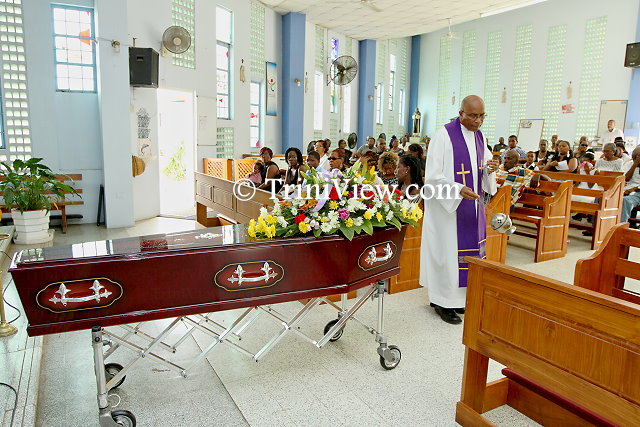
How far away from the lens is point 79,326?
1961 mm

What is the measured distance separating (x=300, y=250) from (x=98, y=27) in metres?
6.20

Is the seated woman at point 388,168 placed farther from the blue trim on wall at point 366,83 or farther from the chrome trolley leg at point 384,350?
the blue trim on wall at point 366,83

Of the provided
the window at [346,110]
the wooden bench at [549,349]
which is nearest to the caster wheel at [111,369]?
the wooden bench at [549,349]

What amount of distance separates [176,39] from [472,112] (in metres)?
6.22

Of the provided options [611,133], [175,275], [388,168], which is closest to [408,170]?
[388,168]

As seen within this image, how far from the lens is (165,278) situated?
207cm

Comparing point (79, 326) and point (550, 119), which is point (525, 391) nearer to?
point (79, 326)

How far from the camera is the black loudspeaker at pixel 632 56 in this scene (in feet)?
38.2

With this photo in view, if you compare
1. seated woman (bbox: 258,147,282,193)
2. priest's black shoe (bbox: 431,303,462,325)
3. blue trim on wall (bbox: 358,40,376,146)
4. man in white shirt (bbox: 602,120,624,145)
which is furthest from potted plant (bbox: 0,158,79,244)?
man in white shirt (bbox: 602,120,624,145)

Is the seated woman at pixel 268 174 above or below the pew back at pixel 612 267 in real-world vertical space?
above

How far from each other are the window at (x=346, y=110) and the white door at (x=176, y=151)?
675 cm

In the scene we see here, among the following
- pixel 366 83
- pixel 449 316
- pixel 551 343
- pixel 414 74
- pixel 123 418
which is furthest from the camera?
pixel 414 74

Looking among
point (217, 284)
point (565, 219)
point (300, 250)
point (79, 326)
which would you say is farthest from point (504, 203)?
point (79, 326)

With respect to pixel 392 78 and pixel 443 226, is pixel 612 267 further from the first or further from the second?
pixel 392 78
